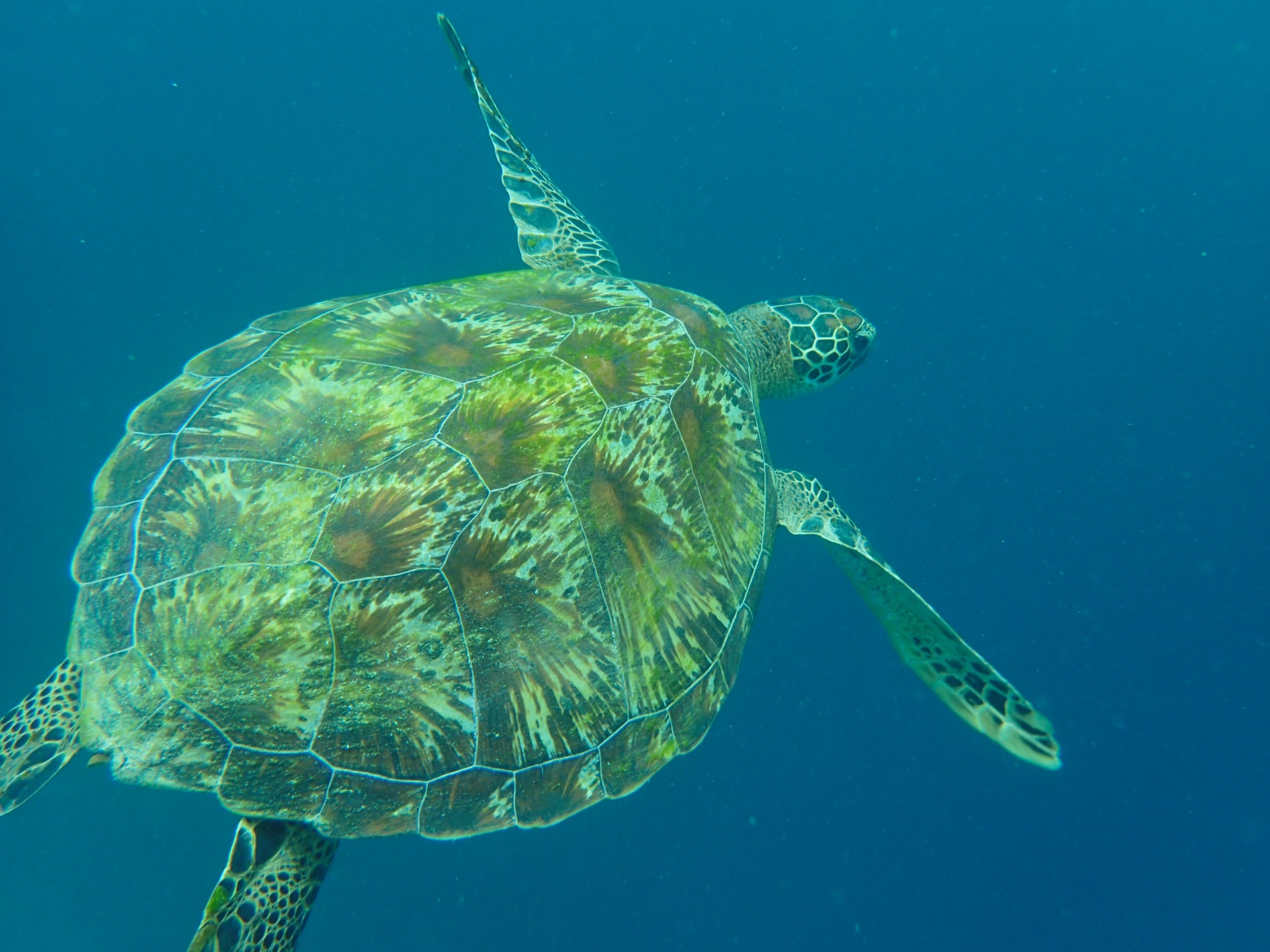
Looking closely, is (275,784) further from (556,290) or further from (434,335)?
(556,290)

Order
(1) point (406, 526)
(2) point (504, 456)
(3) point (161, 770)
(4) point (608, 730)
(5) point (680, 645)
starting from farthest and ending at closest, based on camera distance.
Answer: (5) point (680, 645)
(4) point (608, 730)
(2) point (504, 456)
(1) point (406, 526)
(3) point (161, 770)

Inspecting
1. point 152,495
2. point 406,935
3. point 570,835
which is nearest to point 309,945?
point 406,935

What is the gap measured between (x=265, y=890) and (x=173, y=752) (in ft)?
1.87

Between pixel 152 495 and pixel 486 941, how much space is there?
206 inches

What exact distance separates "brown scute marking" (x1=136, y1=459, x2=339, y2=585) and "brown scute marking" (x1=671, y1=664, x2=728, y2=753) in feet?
5.20

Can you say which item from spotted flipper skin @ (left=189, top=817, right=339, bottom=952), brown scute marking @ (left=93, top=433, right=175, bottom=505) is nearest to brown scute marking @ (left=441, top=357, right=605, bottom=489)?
brown scute marking @ (left=93, top=433, right=175, bottom=505)

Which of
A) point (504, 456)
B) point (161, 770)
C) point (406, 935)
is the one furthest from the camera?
point (406, 935)

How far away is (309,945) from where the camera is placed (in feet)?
17.5

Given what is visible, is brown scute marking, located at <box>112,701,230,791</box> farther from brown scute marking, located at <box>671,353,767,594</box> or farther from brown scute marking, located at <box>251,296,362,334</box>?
brown scute marking, located at <box>671,353,767,594</box>

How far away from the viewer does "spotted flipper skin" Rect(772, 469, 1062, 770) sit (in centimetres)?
286

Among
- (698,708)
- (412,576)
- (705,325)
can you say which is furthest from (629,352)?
(698,708)

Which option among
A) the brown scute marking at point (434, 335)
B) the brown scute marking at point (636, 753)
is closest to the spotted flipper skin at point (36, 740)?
the brown scute marking at point (434, 335)

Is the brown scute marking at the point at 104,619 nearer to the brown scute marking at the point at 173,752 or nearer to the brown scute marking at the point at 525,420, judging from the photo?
the brown scute marking at the point at 173,752

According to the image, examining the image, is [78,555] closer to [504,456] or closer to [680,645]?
[504,456]
